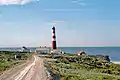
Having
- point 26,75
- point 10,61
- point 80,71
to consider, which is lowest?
point 80,71

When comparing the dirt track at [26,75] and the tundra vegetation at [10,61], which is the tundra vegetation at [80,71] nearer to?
the dirt track at [26,75]

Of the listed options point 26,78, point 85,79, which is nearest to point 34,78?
point 26,78

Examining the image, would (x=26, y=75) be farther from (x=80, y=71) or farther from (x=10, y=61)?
(x=10, y=61)

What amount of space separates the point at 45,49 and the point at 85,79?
133 metres

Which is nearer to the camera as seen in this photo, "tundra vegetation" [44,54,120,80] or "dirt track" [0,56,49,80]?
"dirt track" [0,56,49,80]

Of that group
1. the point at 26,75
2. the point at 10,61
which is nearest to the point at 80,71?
the point at 26,75

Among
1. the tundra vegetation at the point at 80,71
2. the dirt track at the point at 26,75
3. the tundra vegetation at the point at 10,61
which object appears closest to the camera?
the dirt track at the point at 26,75

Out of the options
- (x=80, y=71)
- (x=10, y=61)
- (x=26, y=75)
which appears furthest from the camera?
(x=10, y=61)

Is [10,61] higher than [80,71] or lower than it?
higher

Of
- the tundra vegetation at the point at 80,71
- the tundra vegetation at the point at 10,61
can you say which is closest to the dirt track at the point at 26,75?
the tundra vegetation at the point at 80,71

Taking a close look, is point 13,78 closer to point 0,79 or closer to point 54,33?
point 0,79

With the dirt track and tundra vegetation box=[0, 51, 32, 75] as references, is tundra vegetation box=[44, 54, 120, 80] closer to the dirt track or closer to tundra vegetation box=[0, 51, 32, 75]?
the dirt track

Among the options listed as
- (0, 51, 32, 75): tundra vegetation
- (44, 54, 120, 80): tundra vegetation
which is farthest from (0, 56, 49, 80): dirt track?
(0, 51, 32, 75): tundra vegetation

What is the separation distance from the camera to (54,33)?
5354 inches
